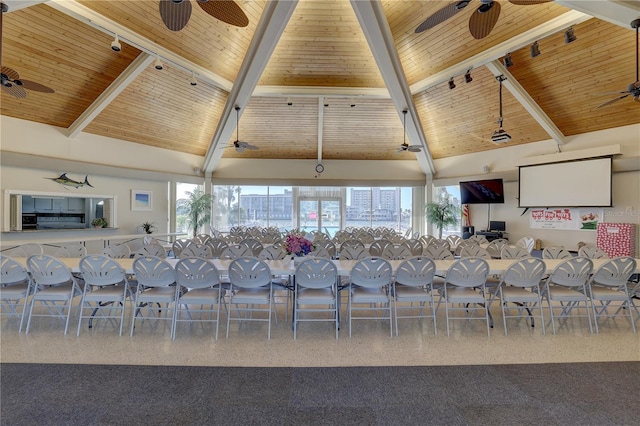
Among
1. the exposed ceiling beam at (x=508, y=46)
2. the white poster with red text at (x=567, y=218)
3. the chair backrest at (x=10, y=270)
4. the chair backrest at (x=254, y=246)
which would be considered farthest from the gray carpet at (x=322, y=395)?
the white poster with red text at (x=567, y=218)

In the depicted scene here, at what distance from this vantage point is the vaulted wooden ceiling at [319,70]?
19.7 feet

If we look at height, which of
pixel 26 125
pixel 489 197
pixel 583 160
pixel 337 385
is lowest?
pixel 337 385

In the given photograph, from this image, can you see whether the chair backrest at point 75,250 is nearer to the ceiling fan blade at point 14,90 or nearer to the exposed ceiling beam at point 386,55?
the ceiling fan blade at point 14,90

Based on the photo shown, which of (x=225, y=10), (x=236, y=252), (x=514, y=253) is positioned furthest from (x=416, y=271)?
(x=225, y=10)

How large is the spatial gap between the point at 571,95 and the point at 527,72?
1.24m

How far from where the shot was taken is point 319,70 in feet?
28.4

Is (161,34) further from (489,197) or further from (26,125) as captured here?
(489,197)

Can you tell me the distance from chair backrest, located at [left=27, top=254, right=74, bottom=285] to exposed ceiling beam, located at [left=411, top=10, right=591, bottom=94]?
9091 millimetres

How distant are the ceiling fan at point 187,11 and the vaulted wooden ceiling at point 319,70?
239cm

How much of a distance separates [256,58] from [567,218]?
9.55 m

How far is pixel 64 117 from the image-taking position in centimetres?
788

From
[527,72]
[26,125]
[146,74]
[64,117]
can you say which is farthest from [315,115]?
[26,125]

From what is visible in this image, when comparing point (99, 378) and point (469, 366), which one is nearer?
point (99, 378)

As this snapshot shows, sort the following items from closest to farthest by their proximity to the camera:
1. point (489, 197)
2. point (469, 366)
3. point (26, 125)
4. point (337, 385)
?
point (337, 385), point (469, 366), point (26, 125), point (489, 197)
